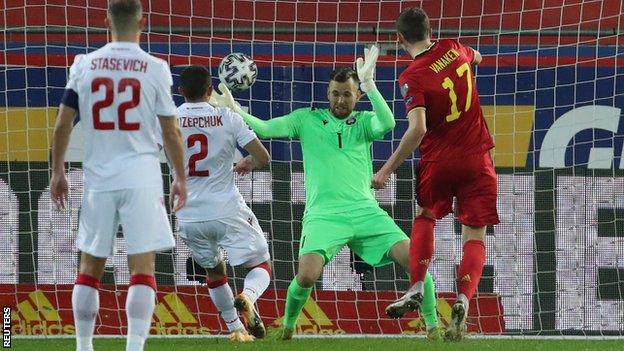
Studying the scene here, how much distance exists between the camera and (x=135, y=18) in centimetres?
605

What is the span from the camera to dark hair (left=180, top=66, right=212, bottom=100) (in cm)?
823

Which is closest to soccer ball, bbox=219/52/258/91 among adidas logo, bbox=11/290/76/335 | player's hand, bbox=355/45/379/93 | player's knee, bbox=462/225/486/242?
player's hand, bbox=355/45/379/93

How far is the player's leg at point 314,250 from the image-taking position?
8492mm

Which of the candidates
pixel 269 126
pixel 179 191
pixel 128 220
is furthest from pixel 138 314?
pixel 269 126

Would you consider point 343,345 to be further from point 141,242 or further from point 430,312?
point 141,242

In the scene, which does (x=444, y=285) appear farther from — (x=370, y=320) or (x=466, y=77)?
(x=466, y=77)

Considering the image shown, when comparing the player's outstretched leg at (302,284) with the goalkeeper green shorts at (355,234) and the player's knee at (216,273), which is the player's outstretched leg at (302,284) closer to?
the goalkeeper green shorts at (355,234)

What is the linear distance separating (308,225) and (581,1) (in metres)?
3.40

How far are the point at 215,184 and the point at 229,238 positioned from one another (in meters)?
0.37

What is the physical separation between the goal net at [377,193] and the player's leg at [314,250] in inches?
50.7

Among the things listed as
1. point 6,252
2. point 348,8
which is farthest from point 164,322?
point 348,8

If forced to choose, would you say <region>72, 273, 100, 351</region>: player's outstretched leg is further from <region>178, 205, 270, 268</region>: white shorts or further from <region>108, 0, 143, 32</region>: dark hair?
<region>178, 205, 270, 268</region>: white shorts

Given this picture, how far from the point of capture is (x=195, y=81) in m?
8.25

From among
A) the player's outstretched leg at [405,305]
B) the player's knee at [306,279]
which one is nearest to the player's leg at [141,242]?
the player's outstretched leg at [405,305]
